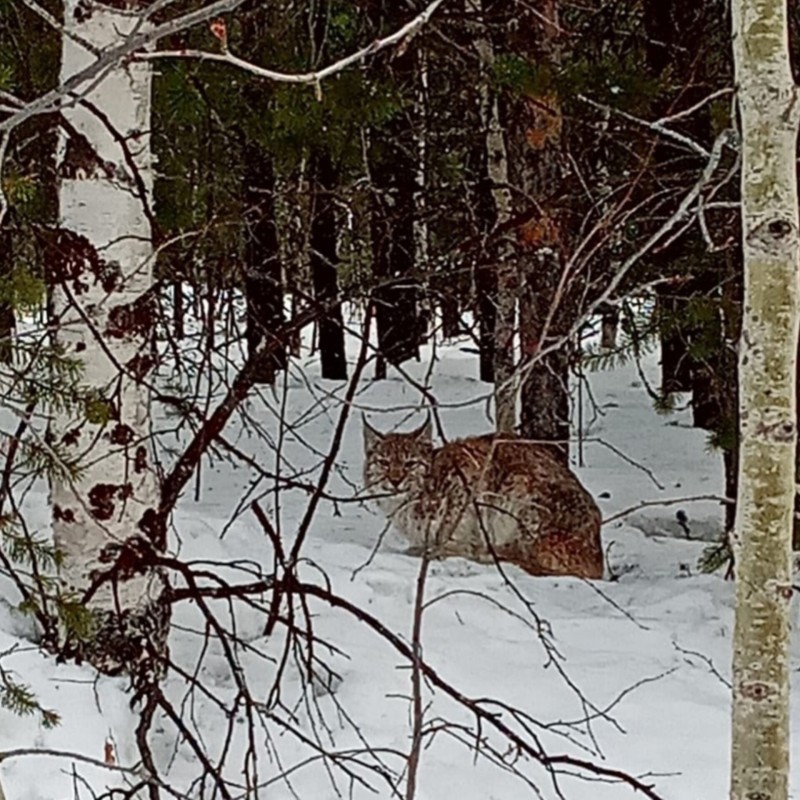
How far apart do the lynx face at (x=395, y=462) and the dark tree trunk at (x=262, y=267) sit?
33.2 inches

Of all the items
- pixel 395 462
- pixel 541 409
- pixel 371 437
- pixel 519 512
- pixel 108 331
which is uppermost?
pixel 541 409

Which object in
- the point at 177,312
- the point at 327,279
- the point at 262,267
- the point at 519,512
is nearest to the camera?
the point at 177,312

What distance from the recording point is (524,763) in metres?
3.62

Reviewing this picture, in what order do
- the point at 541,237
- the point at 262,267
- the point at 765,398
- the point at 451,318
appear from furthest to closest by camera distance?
the point at 541,237 → the point at 262,267 → the point at 451,318 → the point at 765,398

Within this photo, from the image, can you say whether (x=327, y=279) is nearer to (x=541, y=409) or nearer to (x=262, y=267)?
(x=541, y=409)

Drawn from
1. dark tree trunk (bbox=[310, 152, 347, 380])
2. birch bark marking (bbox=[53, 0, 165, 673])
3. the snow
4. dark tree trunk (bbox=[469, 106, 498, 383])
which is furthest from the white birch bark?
birch bark marking (bbox=[53, 0, 165, 673])

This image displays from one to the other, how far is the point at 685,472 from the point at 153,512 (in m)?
5.37

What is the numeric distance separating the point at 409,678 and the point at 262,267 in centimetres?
237

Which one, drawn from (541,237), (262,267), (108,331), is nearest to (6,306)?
(108,331)

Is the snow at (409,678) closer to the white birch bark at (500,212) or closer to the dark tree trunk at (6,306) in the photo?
the dark tree trunk at (6,306)

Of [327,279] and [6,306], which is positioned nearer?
[6,306]

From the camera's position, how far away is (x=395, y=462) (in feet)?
21.4

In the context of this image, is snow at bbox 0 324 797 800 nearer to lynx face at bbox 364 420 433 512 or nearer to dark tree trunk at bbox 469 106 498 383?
lynx face at bbox 364 420 433 512

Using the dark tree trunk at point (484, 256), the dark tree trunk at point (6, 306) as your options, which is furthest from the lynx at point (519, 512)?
the dark tree trunk at point (6, 306)
